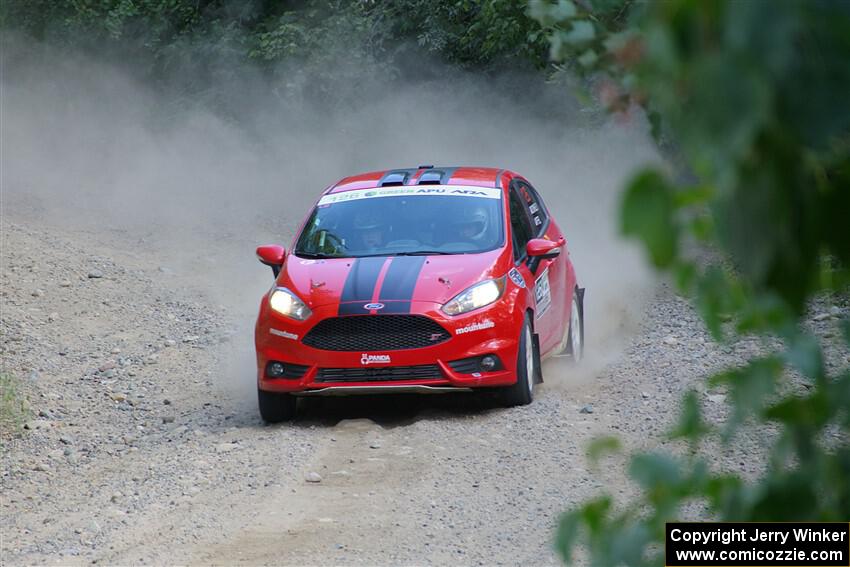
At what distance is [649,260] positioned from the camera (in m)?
1.58

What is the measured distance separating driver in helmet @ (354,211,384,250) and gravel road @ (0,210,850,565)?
1222mm

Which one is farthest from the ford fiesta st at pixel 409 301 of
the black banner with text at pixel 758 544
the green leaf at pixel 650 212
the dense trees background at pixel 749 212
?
the green leaf at pixel 650 212

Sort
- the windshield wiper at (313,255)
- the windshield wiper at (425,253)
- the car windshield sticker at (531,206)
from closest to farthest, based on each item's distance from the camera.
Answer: the windshield wiper at (425,253)
the windshield wiper at (313,255)
the car windshield sticker at (531,206)

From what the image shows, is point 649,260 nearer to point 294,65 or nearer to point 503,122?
point 503,122

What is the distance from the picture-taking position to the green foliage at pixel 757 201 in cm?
139

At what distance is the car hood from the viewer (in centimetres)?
862

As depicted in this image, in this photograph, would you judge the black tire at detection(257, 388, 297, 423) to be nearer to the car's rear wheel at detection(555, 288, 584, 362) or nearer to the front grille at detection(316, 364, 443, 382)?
the front grille at detection(316, 364, 443, 382)

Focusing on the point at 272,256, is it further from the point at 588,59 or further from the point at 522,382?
the point at 588,59

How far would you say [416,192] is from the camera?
9992mm

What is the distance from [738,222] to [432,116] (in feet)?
71.6

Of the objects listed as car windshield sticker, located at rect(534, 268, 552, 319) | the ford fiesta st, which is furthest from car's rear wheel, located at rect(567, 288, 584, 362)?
car windshield sticker, located at rect(534, 268, 552, 319)

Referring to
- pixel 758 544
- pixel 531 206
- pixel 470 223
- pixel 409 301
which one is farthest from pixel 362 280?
pixel 758 544

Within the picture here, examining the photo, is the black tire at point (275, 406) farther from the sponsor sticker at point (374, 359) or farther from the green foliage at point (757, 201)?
the green foliage at point (757, 201)

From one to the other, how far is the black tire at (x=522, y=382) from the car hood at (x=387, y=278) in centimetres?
50
